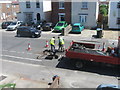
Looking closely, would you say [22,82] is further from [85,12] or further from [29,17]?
[29,17]

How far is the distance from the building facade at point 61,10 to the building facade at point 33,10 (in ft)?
6.59

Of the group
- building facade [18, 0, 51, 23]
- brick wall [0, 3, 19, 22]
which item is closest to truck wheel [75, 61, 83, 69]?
building facade [18, 0, 51, 23]

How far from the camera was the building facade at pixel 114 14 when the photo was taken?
2948 centimetres

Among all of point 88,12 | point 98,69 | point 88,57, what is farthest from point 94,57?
point 88,12

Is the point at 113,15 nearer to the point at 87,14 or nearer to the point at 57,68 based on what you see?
the point at 87,14

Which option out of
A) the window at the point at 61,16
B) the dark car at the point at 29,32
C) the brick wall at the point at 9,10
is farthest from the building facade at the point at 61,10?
the brick wall at the point at 9,10

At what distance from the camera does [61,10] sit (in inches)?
1294

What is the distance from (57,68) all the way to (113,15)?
18815 millimetres

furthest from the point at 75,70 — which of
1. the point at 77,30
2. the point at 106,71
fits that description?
the point at 77,30

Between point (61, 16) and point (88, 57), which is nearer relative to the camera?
point (88, 57)

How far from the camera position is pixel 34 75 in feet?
44.5

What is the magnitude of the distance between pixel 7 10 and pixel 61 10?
24.0 meters

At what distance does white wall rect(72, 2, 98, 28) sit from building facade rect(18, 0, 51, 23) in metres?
5.71

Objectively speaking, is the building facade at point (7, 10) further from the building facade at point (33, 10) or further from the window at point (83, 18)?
the window at point (83, 18)
